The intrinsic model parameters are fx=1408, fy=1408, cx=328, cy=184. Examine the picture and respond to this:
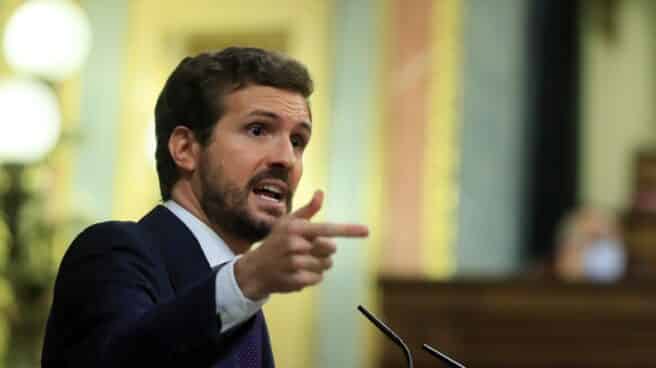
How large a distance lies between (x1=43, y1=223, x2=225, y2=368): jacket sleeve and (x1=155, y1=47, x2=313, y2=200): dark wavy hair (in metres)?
0.18

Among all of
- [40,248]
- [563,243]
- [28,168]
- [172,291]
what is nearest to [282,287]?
[172,291]

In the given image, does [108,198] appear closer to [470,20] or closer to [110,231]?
[470,20]

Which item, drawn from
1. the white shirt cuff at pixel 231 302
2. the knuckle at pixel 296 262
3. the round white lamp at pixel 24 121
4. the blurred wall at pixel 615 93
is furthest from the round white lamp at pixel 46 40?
the blurred wall at pixel 615 93

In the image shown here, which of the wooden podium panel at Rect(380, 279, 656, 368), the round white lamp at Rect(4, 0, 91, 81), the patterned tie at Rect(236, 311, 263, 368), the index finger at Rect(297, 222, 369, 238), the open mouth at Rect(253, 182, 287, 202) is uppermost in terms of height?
the round white lamp at Rect(4, 0, 91, 81)

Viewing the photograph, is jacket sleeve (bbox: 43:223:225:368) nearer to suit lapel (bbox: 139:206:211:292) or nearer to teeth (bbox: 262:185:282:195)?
suit lapel (bbox: 139:206:211:292)

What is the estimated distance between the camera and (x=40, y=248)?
7109mm

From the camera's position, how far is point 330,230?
1529 mm

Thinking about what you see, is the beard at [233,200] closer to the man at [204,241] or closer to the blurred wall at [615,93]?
the man at [204,241]

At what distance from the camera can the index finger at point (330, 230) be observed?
1.53 m

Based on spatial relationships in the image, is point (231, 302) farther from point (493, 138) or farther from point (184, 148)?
point (493, 138)

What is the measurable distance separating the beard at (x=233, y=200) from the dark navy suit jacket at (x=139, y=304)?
0.05 meters

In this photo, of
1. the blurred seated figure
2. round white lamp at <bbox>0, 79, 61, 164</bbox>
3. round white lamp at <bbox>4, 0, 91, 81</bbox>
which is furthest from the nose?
the blurred seated figure

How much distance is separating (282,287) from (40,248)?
572 centimetres

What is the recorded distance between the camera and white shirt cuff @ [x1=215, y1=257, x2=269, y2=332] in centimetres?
162
